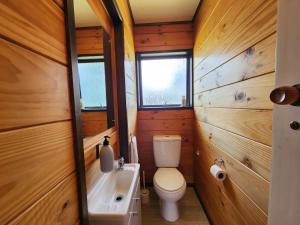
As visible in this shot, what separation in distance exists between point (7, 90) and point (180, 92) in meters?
2.43

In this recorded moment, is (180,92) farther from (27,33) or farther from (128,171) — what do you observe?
(27,33)

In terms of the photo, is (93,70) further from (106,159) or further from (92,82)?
(106,159)

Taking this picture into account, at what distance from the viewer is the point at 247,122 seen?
97 cm

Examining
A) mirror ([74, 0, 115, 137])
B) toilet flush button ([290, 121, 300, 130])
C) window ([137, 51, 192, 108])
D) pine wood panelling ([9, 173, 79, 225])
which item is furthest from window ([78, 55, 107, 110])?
window ([137, 51, 192, 108])

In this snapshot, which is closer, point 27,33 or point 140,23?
point 27,33

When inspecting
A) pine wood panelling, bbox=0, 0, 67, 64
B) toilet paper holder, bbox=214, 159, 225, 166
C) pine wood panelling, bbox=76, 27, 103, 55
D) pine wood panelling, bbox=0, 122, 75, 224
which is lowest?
toilet paper holder, bbox=214, 159, 225, 166

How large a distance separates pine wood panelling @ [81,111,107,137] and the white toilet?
1016 mm

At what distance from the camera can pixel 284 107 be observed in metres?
0.42

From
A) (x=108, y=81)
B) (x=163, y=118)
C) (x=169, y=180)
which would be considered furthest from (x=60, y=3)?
(x=163, y=118)

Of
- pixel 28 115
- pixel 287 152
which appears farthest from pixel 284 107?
pixel 28 115

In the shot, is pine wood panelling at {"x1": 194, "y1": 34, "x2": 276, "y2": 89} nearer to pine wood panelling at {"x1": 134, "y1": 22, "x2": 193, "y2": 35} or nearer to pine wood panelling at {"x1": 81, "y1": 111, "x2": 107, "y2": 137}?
pine wood panelling at {"x1": 81, "y1": 111, "x2": 107, "y2": 137}

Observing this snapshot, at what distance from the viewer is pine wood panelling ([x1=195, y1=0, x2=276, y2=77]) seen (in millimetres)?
778

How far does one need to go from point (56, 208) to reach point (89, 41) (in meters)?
1.00

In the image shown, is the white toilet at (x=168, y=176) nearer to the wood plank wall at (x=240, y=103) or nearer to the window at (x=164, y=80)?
the wood plank wall at (x=240, y=103)
